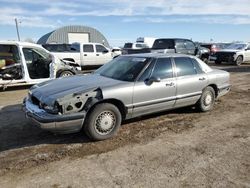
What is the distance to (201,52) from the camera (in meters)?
21.4

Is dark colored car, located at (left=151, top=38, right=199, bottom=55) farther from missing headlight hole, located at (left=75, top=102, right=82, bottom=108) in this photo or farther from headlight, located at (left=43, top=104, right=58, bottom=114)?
headlight, located at (left=43, top=104, right=58, bottom=114)

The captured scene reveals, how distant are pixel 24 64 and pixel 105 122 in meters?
6.15

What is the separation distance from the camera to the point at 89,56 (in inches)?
730

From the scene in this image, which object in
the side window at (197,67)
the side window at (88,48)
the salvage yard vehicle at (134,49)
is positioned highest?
the side window at (197,67)

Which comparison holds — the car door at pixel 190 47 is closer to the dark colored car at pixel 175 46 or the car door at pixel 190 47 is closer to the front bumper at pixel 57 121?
the dark colored car at pixel 175 46

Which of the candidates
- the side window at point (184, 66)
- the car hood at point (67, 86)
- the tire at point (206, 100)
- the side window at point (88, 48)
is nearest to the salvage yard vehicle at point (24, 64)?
the car hood at point (67, 86)

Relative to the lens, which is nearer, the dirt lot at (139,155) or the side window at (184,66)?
the dirt lot at (139,155)

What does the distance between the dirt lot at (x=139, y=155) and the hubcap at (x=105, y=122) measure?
0.21 metres

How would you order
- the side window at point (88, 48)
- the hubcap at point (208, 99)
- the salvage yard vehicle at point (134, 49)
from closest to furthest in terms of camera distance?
the hubcap at point (208, 99)
the side window at point (88, 48)
the salvage yard vehicle at point (134, 49)

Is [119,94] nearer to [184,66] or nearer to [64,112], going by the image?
[64,112]

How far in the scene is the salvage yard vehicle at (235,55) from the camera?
69.1 ft

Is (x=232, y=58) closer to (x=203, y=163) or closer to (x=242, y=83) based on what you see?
(x=242, y=83)

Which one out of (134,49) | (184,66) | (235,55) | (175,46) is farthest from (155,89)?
(235,55)

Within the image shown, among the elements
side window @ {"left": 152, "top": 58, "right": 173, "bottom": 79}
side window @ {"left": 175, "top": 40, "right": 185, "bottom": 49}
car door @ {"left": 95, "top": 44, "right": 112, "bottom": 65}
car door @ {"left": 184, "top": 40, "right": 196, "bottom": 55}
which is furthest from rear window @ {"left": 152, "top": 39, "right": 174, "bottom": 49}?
side window @ {"left": 152, "top": 58, "right": 173, "bottom": 79}
